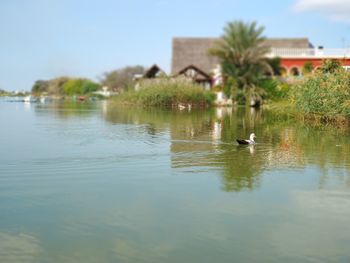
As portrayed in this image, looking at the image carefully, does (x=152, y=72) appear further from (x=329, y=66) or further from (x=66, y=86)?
(x=66, y=86)

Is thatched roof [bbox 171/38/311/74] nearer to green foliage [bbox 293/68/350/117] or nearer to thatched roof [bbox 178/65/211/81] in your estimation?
thatched roof [bbox 178/65/211/81]

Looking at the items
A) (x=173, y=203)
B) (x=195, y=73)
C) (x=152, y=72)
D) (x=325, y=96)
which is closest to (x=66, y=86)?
(x=152, y=72)

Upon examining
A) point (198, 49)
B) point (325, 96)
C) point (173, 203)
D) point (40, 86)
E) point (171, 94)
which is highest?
point (198, 49)

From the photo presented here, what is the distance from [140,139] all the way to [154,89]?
84.7ft

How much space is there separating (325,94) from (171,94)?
20595 mm

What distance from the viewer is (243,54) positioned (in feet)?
143

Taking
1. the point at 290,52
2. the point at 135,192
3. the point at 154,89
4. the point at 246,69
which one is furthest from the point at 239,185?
the point at 290,52

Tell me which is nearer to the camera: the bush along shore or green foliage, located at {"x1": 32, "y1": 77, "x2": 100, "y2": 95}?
the bush along shore

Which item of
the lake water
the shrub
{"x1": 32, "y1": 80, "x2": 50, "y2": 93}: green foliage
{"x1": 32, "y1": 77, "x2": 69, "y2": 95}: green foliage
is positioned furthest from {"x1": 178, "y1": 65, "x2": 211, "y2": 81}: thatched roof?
{"x1": 32, "y1": 80, "x2": 50, "y2": 93}: green foliage

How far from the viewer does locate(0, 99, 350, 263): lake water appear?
18.3ft

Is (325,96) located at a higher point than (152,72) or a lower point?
lower

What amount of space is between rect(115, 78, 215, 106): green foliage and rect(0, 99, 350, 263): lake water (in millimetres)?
26497

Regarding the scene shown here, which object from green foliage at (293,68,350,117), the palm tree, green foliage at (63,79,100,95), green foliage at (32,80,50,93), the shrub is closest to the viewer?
green foliage at (293,68,350,117)

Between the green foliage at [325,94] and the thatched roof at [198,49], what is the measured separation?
38.5 metres
